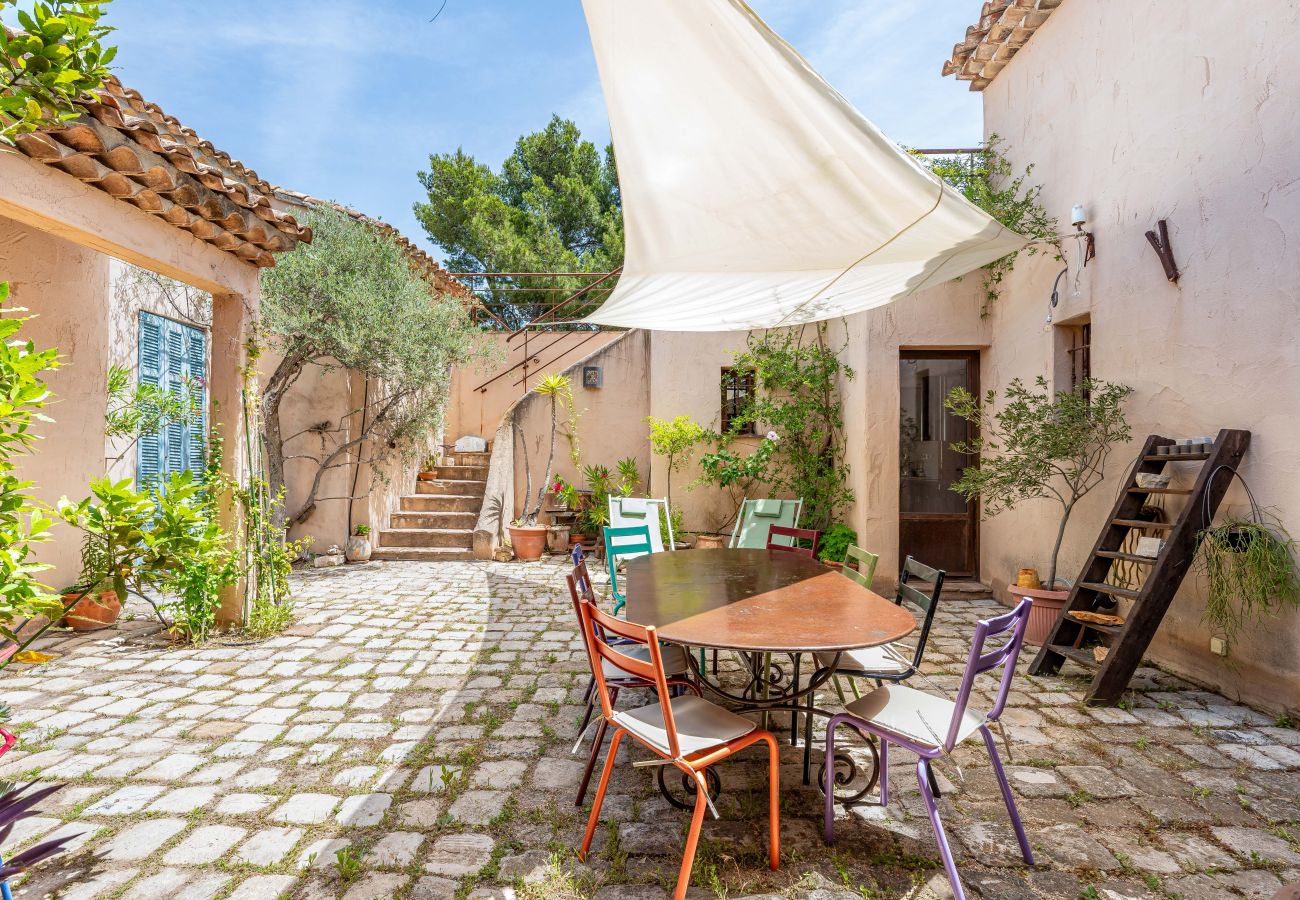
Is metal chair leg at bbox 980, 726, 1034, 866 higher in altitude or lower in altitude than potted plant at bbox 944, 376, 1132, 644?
lower

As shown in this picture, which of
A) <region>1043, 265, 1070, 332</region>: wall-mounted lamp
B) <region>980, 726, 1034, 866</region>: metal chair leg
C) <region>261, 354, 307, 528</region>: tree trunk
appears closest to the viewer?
<region>980, 726, 1034, 866</region>: metal chair leg

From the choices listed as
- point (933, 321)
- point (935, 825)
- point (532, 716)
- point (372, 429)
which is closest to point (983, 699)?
point (935, 825)

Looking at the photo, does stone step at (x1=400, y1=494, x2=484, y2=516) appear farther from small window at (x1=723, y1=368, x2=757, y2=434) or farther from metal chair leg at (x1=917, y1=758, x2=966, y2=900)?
metal chair leg at (x1=917, y1=758, x2=966, y2=900)

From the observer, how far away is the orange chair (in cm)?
201

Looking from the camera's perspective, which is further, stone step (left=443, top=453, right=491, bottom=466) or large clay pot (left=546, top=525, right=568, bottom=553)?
stone step (left=443, top=453, right=491, bottom=466)

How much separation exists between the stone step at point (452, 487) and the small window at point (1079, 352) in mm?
7215

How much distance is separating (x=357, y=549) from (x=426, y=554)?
80 centimetres

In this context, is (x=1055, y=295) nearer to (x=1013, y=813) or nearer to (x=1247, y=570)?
(x=1247, y=570)

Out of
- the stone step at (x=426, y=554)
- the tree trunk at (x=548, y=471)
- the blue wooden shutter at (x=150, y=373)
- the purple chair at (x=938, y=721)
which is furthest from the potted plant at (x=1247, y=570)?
the blue wooden shutter at (x=150, y=373)

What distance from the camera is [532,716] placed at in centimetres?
341

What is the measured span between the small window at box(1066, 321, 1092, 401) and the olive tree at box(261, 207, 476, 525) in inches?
252

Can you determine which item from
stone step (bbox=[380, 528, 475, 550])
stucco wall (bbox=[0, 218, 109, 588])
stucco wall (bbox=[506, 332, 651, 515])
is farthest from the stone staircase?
stucco wall (bbox=[0, 218, 109, 588])

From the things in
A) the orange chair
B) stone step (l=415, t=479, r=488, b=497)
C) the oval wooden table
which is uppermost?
stone step (l=415, t=479, r=488, b=497)

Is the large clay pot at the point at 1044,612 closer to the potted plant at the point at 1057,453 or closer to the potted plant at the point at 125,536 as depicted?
the potted plant at the point at 1057,453
